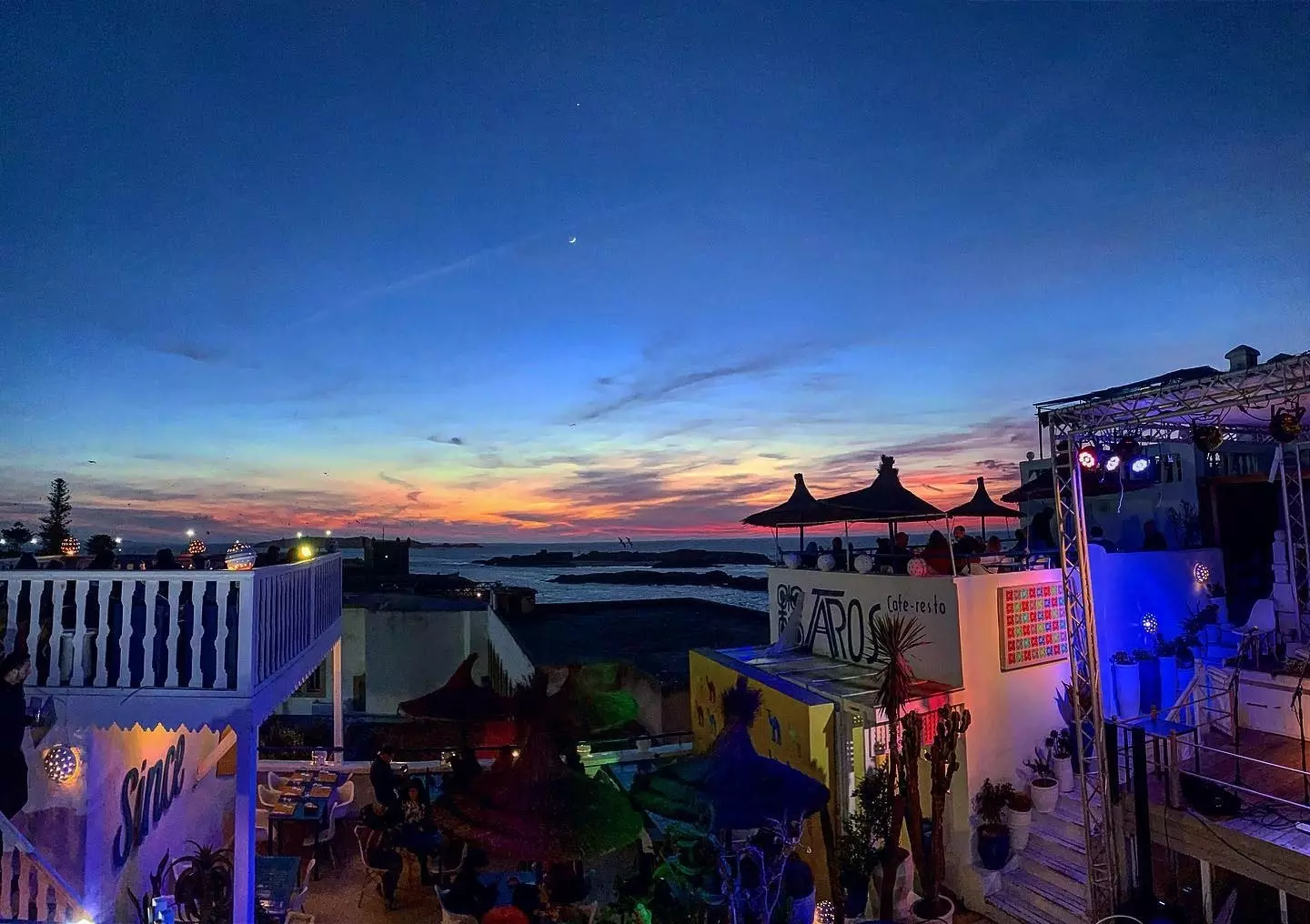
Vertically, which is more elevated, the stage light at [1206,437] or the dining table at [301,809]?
the stage light at [1206,437]

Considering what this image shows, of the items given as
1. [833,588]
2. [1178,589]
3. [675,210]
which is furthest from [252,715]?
[1178,589]

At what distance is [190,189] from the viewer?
28.6 ft

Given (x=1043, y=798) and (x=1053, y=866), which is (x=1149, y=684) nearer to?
(x=1043, y=798)

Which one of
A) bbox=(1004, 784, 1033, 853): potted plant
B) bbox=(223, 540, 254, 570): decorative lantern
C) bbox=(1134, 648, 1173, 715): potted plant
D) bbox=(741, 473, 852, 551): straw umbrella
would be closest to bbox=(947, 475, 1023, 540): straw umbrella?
bbox=(741, 473, 852, 551): straw umbrella

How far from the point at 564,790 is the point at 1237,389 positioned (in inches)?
270

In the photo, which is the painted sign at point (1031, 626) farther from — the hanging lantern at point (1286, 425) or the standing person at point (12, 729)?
the standing person at point (12, 729)

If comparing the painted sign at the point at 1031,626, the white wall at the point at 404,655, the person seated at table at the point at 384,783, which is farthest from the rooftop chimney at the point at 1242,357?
the white wall at the point at 404,655

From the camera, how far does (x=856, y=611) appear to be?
390 inches

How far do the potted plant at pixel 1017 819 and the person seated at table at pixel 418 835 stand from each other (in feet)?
20.8

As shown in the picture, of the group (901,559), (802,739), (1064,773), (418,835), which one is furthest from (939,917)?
(418,835)

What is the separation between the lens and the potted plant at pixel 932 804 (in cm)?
689

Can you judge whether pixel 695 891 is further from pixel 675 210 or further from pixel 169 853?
pixel 675 210

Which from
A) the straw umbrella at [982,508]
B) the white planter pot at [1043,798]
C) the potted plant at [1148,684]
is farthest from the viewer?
the straw umbrella at [982,508]

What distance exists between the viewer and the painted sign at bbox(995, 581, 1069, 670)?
8.95 meters
